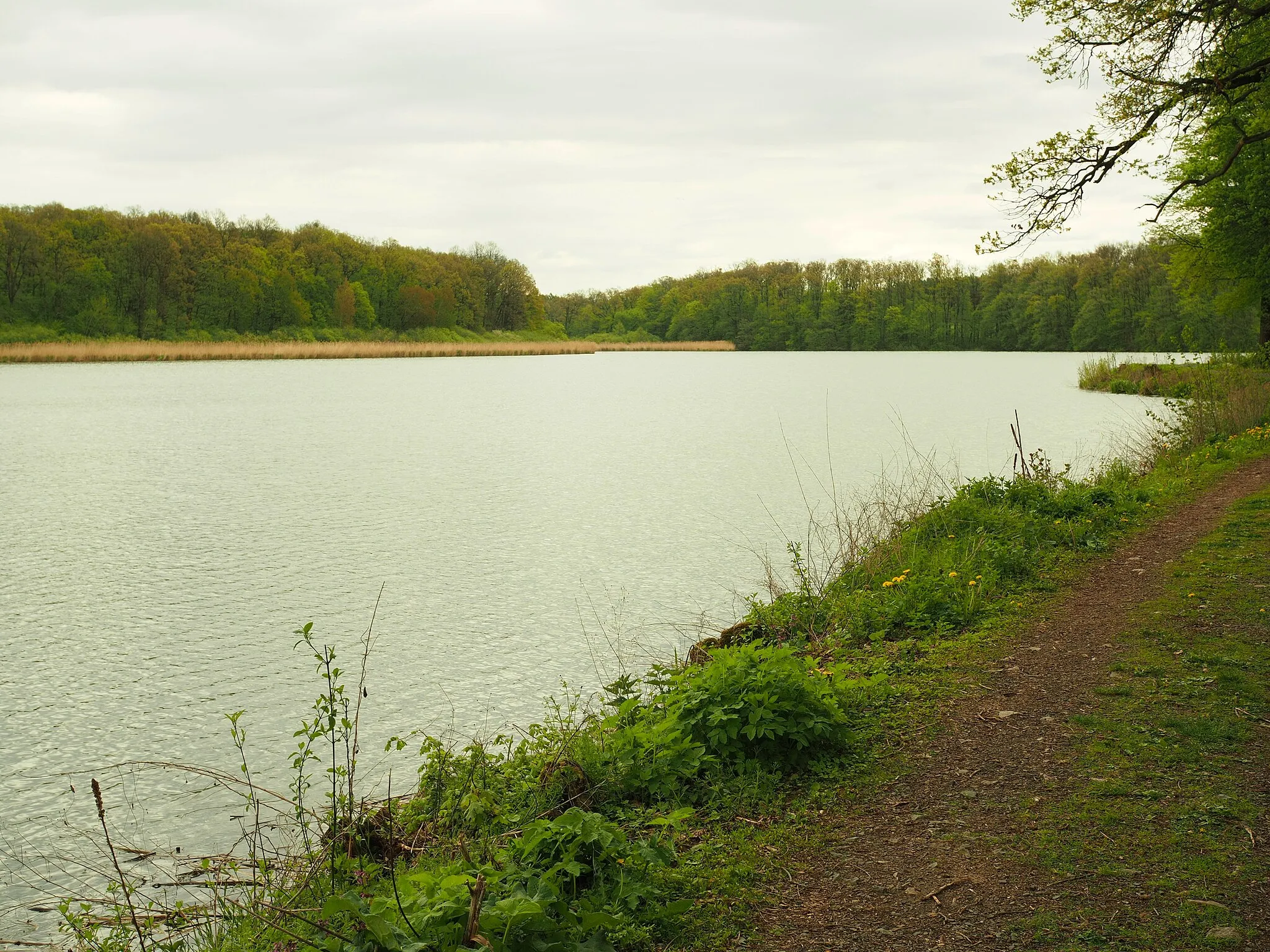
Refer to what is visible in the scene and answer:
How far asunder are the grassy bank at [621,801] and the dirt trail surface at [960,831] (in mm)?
182

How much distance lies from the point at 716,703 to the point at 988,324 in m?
114

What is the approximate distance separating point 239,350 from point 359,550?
65.5 meters

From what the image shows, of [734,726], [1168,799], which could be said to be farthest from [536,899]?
[1168,799]

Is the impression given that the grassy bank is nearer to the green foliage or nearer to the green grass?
the green foliage

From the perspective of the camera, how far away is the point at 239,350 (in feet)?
236

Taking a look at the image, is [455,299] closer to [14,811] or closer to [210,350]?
[210,350]

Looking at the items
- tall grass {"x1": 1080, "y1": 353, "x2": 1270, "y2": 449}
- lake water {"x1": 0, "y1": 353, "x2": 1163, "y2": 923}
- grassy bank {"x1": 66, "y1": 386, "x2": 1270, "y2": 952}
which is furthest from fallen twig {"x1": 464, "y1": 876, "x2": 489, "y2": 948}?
tall grass {"x1": 1080, "y1": 353, "x2": 1270, "y2": 449}

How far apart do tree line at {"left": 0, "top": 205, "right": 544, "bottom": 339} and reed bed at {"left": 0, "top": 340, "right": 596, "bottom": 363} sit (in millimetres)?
5586

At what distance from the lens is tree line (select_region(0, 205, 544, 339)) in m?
77.1

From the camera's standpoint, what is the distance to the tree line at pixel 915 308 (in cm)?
8725

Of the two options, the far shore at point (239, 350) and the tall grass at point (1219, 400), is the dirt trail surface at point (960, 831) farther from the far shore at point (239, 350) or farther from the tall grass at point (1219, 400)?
the far shore at point (239, 350)

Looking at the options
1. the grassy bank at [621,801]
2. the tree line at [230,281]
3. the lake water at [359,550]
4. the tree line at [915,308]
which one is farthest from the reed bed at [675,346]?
the grassy bank at [621,801]

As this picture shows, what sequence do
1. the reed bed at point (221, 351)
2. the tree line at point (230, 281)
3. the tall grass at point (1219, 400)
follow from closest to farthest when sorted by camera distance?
the tall grass at point (1219, 400) → the reed bed at point (221, 351) → the tree line at point (230, 281)

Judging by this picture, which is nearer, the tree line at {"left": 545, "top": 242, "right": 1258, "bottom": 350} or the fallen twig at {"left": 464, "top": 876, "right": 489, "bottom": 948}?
the fallen twig at {"left": 464, "top": 876, "right": 489, "bottom": 948}
